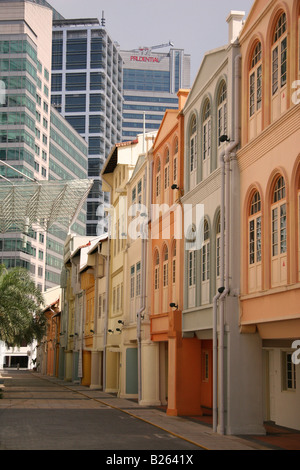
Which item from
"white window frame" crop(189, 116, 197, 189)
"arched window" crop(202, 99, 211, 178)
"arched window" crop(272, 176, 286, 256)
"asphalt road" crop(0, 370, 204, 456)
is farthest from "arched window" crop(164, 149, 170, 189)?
"arched window" crop(272, 176, 286, 256)

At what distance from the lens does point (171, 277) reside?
25.5 meters

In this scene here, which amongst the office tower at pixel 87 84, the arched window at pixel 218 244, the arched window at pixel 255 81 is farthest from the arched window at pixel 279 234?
the office tower at pixel 87 84

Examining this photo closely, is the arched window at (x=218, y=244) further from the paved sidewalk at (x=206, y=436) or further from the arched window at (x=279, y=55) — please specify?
the arched window at (x=279, y=55)

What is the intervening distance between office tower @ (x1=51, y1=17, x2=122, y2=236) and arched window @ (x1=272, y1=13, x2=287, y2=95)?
134m

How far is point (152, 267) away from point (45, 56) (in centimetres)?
9173

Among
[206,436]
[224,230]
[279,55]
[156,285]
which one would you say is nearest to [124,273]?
[156,285]

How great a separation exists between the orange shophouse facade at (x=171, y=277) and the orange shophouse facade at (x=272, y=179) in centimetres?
419

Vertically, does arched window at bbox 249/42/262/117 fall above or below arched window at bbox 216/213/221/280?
above

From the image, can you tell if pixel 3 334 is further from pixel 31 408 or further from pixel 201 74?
pixel 201 74

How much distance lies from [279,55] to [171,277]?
35.5 feet

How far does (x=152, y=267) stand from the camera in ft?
93.9

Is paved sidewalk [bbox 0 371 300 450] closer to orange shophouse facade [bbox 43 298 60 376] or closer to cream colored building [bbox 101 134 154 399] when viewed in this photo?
cream colored building [bbox 101 134 154 399]

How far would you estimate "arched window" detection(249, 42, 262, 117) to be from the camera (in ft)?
58.4
